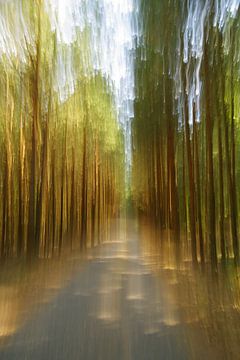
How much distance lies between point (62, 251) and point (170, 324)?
1633 mm

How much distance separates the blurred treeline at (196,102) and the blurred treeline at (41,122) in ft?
1.44

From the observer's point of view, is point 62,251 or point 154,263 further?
point 62,251

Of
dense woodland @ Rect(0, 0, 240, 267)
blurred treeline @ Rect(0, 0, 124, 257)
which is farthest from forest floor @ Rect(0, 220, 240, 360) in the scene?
blurred treeline @ Rect(0, 0, 124, 257)

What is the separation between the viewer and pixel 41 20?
2.60 metres

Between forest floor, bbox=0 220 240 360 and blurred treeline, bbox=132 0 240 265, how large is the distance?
1.19ft

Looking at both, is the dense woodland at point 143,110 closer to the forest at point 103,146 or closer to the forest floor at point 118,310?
the forest at point 103,146

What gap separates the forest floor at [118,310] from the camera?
5.63 feet

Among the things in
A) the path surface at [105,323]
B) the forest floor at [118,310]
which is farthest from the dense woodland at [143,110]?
the path surface at [105,323]

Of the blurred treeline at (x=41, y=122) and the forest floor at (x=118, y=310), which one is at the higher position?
the blurred treeline at (x=41, y=122)

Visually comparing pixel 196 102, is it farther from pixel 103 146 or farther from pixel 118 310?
pixel 118 310

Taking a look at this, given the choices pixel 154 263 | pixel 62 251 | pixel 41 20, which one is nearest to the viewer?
pixel 41 20

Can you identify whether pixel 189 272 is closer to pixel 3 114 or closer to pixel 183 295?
pixel 183 295

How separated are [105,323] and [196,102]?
155cm

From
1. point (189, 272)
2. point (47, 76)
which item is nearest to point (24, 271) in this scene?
point (189, 272)
